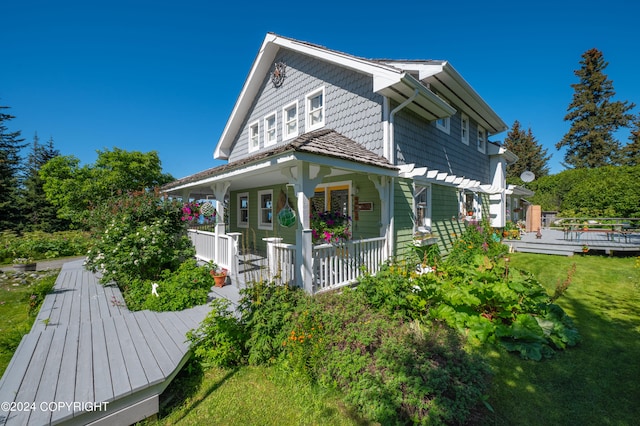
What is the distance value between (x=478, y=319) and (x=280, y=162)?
13.7 feet

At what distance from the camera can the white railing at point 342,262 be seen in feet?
16.5

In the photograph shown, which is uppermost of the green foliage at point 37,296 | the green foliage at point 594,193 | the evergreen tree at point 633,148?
the evergreen tree at point 633,148

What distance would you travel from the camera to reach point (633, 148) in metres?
24.3

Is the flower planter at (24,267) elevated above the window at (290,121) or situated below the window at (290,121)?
below

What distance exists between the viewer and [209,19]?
9148 millimetres

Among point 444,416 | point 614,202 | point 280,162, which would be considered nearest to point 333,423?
point 444,416

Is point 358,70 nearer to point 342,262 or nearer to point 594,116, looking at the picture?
point 342,262

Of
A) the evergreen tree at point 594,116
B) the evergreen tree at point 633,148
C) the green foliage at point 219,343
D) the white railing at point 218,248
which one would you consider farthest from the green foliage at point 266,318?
the evergreen tree at point 633,148

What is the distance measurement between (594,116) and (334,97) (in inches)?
1342

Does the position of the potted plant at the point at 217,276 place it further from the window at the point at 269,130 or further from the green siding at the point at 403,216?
the window at the point at 269,130

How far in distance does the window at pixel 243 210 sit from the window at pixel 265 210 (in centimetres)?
137

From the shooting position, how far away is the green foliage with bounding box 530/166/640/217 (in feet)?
49.2

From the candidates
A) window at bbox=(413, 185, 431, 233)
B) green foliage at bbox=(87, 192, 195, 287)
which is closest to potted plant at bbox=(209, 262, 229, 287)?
green foliage at bbox=(87, 192, 195, 287)

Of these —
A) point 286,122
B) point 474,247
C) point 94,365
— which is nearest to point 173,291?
point 94,365
